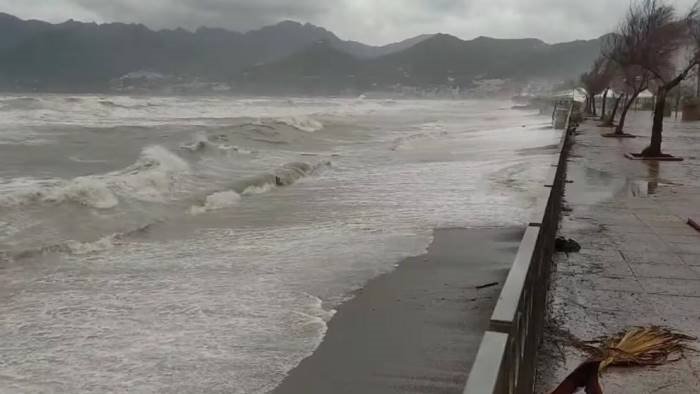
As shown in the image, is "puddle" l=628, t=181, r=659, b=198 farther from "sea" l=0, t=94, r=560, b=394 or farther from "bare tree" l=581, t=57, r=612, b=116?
"bare tree" l=581, t=57, r=612, b=116

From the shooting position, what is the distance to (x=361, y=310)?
6266 millimetres

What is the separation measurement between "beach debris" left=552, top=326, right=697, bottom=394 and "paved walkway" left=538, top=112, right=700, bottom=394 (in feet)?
0.22

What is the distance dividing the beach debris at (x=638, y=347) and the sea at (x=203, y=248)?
84.7 inches

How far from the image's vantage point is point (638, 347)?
4.28 meters

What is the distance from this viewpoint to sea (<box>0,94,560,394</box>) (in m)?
5.16

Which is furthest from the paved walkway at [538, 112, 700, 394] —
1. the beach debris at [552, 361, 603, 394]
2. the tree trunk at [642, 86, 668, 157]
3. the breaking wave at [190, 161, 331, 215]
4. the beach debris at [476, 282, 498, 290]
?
the breaking wave at [190, 161, 331, 215]

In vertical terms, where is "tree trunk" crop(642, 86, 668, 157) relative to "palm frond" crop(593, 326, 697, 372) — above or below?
above

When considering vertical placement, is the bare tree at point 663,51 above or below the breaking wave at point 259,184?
above

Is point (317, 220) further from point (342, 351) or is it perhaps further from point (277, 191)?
point (342, 351)

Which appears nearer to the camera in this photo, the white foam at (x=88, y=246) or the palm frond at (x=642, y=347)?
the palm frond at (x=642, y=347)

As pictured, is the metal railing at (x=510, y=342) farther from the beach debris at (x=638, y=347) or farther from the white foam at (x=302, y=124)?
the white foam at (x=302, y=124)

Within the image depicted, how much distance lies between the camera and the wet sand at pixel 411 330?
4785mm

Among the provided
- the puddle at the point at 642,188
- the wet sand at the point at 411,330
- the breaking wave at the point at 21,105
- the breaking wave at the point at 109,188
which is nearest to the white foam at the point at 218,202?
the breaking wave at the point at 109,188

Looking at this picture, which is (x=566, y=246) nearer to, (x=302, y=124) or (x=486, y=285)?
(x=486, y=285)
